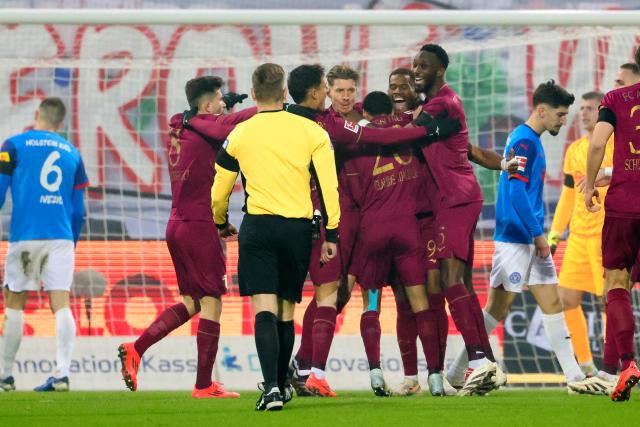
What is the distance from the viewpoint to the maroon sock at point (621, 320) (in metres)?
7.41

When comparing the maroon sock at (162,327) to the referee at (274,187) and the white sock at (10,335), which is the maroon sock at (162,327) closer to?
the white sock at (10,335)

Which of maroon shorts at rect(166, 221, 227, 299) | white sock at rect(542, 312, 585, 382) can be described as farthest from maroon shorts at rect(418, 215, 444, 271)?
maroon shorts at rect(166, 221, 227, 299)

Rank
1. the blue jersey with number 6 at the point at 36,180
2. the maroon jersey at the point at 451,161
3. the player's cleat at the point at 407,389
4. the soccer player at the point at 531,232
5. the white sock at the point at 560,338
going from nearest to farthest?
the maroon jersey at the point at 451,161, the player's cleat at the point at 407,389, the soccer player at the point at 531,232, the white sock at the point at 560,338, the blue jersey with number 6 at the point at 36,180

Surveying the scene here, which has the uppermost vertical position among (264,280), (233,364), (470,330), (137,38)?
(137,38)

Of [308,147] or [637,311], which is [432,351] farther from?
[637,311]

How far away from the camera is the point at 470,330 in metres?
8.65

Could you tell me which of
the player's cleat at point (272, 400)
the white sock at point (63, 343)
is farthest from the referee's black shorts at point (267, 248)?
the white sock at point (63, 343)

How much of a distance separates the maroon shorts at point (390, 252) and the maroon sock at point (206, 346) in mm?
1072

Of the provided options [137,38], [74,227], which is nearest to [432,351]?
[74,227]

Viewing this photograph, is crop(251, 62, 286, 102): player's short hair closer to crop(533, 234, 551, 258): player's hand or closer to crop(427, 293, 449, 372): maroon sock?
crop(427, 293, 449, 372): maroon sock

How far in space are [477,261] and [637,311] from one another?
4.98 feet

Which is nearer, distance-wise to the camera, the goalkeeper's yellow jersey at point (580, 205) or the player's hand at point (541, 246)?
the player's hand at point (541, 246)

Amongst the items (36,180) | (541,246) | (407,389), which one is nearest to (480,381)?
(407,389)

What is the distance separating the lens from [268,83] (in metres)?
7.25
